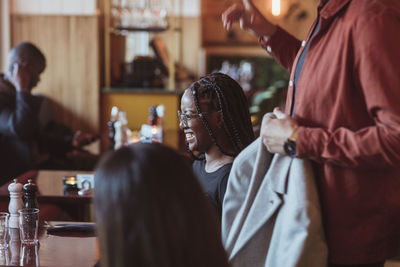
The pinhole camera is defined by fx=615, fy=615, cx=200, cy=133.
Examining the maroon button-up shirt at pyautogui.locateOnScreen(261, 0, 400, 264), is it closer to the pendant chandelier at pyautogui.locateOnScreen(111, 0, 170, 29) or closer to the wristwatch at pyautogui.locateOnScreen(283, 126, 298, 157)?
the wristwatch at pyautogui.locateOnScreen(283, 126, 298, 157)

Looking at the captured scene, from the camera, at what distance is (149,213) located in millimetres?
974

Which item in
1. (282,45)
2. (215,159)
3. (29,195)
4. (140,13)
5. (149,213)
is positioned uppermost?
(140,13)

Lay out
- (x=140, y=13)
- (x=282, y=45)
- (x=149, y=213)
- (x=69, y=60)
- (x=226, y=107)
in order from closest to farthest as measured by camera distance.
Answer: (x=149, y=213)
(x=282, y=45)
(x=226, y=107)
(x=69, y=60)
(x=140, y=13)

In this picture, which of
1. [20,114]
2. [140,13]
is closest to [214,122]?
[20,114]

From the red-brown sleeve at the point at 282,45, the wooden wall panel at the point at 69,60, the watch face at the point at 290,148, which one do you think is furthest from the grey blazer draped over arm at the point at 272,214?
the wooden wall panel at the point at 69,60

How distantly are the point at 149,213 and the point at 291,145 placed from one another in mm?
599

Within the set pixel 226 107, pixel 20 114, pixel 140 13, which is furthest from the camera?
pixel 140 13

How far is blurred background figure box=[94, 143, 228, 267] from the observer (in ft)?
3.18

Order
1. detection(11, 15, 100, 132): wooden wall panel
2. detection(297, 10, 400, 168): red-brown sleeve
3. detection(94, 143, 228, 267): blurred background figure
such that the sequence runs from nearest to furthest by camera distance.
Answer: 1. detection(94, 143, 228, 267): blurred background figure
2. detection(297, 10, 400, 168): red-brown sleeve
3. detection(11, 15, 100, 132): wooden wall panel

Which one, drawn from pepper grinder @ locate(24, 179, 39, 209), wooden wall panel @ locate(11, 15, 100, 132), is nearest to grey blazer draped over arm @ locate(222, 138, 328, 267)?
pepper grinder @ locate(24, 179, 39, 209)

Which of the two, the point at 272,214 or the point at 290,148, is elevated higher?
the point at 290,148

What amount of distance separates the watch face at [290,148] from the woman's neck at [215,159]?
74 cm

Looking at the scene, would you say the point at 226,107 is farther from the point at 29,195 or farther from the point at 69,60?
the point at 69,60

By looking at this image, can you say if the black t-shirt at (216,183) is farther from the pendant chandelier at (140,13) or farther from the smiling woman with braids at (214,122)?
the pendant chandelier at (140,13)
